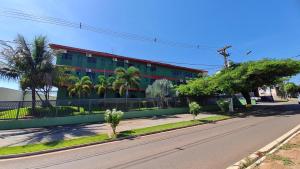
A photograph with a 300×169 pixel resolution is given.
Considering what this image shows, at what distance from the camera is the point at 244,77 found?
29.0 meters

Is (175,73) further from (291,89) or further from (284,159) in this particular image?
(291,89)

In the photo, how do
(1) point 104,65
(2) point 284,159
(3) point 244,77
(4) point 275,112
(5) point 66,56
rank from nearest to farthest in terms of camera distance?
(2) point 284,159 < (4) point 275,112 < (3) point 244,77 < (5) point 66,56 < (1) point 104,65

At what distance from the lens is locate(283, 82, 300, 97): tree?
79.3m

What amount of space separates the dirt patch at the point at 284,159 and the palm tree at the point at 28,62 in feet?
63.1

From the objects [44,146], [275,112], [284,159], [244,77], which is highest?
[244,77]

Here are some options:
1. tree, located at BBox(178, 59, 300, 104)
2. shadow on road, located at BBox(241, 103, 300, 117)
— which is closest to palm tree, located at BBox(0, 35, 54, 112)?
tree, located at BBox(178, 59, 300, 104)

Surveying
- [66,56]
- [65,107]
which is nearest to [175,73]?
[66,56]

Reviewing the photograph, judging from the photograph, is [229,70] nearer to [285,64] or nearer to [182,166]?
[285,64]

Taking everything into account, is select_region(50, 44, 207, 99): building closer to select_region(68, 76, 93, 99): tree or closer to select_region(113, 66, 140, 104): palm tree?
select_region(68, 76, 93, 99): tree

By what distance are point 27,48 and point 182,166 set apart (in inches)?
737

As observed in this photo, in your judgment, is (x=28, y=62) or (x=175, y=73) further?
(x=175, y=73)

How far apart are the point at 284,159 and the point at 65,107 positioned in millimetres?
17669

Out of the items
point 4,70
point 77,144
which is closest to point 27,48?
point 4,70

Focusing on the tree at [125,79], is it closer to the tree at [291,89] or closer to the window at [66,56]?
the window at [66,56]
